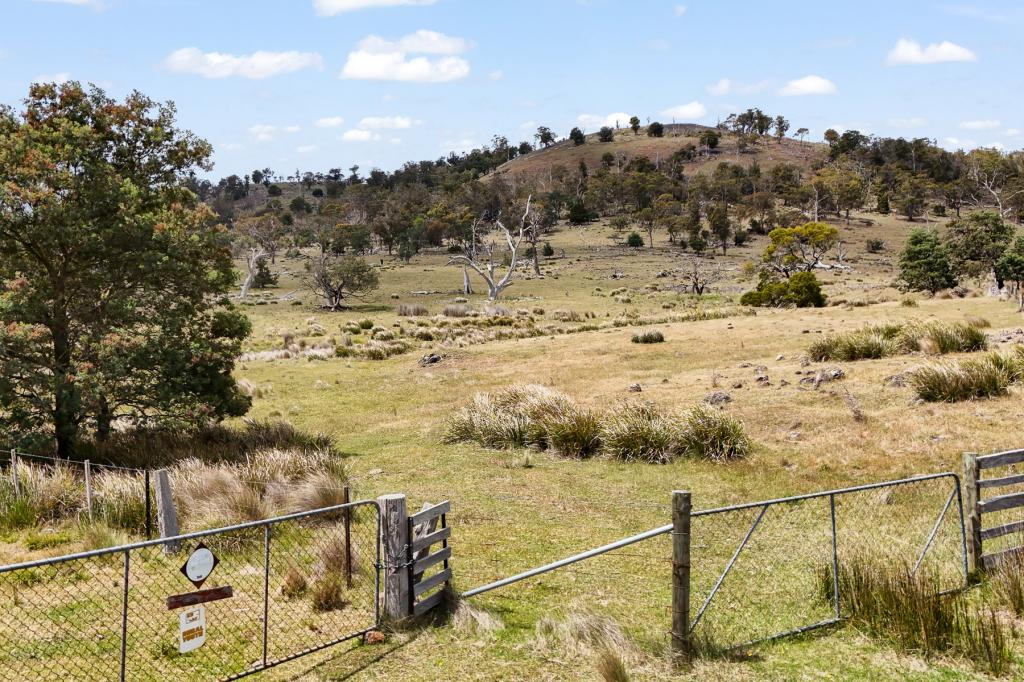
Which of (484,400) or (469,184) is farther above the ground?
(469,184)

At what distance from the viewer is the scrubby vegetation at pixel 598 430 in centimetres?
1587

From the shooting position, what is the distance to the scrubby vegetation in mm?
15867

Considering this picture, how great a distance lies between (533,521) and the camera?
12.5 metres

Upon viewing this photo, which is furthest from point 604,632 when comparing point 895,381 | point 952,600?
point 895,381

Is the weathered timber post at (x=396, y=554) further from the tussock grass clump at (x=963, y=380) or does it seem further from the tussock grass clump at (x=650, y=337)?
the tussock grass clump at (x=650, y=337)

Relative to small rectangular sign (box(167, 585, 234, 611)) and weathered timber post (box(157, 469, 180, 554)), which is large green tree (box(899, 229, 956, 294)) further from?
small rectangular sign (box(167, 585, 234, 611))

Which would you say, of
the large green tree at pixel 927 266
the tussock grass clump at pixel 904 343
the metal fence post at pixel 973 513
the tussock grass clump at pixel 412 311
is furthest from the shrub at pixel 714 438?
the large green tree at pixel 927 266

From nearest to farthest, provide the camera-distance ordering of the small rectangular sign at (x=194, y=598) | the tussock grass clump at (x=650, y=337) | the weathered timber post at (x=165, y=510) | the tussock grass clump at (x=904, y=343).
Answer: the small rectangular sign at (x=194, y=598), the weathered timber post at (x=165, y=510), the tussock grass clump at (x=904, y=343), the tussock grass clump at (x=650, y=337)

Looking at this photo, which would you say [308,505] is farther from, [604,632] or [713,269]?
[713,269]

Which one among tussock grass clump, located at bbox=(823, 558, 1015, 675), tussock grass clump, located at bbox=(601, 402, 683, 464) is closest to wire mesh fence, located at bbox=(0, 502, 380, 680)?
tussock grass clump, located at bbox=(823, 558, 1015, 675)

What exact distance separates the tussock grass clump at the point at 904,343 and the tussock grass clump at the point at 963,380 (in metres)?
4.29

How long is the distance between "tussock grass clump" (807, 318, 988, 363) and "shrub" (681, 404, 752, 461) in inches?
336

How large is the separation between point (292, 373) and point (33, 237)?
15.7m

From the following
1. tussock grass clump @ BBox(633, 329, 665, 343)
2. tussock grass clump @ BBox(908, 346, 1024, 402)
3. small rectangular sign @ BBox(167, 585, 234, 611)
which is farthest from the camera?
tussock grass clump @ BBox(633, 329, 665, 343)
